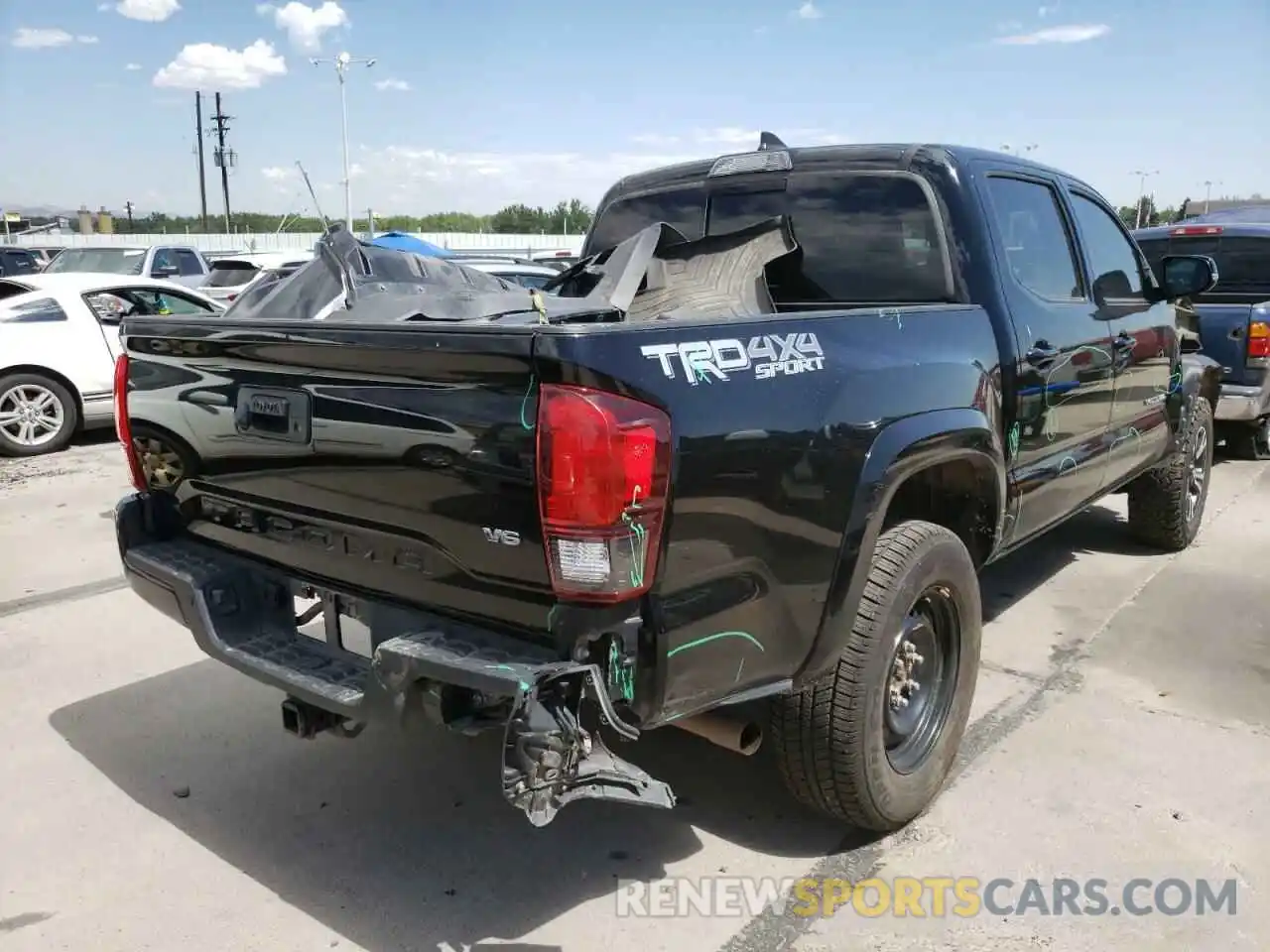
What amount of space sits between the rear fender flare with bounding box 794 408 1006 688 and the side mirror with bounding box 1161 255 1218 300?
8.60 ft

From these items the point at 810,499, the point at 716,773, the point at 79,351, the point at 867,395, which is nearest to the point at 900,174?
the point at 867,395

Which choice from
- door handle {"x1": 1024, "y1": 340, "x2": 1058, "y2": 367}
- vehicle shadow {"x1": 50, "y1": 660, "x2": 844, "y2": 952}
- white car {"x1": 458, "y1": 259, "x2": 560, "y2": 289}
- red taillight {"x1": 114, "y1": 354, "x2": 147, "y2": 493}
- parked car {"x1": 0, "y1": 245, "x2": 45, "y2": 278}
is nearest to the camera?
vehicle shadow {"x1": 50, "y1": 660, "x2": 844, "y2": 952}

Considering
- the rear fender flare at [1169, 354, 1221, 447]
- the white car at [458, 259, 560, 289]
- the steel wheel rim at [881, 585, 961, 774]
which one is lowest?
the steel wheel rim at [881, 585, 961, 774]

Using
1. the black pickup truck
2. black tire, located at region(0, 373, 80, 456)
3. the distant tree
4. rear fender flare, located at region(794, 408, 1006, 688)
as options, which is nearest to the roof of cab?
the black pickup truck

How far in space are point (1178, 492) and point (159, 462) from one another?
5.28m

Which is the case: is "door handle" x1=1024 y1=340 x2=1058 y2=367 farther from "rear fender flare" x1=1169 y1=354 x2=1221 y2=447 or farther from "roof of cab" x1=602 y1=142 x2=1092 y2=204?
"rear fender flare" x1=1169 y1=354 x2=1221 y2=447

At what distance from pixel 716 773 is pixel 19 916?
210 centimetres

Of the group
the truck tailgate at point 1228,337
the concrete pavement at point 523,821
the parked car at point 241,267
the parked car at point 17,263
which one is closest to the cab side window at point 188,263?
the parked car at point 241,267

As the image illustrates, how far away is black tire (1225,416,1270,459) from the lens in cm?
884

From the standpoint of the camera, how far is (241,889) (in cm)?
286

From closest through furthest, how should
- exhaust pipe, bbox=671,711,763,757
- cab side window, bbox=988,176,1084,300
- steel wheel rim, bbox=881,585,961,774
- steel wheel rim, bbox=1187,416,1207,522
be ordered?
exhaust pipe, bbox=671,711,763,757 → steel wheel rim, bbox=881,585,961,774 → cab side window, bbox=988,176,1084,300 → steel wheel rim, bbox=1187,416,1207,522

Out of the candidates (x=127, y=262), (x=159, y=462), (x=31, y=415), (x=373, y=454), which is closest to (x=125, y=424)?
(x=159, y=462)

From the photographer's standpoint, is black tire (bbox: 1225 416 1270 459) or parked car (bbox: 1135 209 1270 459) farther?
black tire (bbox: 1225 416 1270 459)

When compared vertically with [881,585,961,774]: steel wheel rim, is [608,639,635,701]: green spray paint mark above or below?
above
